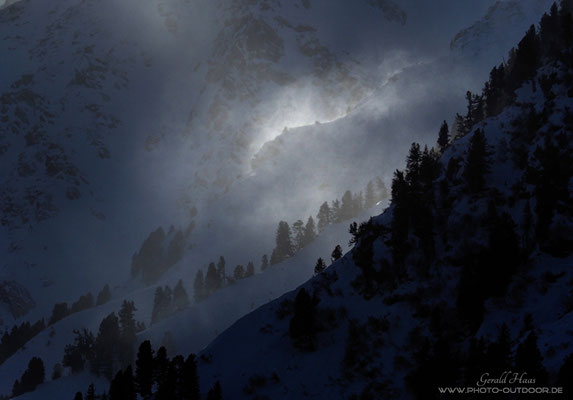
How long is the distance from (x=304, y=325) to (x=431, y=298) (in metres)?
16.2

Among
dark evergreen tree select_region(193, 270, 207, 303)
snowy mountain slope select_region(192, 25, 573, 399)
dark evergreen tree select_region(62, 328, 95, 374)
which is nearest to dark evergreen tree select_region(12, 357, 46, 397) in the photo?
dark evergreen tree select_region(62, 328, 95, 374)

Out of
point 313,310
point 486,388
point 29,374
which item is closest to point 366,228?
point 313,310

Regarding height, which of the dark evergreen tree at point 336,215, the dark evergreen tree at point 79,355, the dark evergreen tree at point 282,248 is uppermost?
the dark evergreen tree at point 336,215

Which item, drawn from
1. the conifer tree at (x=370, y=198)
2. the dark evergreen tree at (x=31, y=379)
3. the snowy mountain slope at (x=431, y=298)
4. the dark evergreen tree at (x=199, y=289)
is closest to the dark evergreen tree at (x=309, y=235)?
the conifer tree at (x=370, y=198)

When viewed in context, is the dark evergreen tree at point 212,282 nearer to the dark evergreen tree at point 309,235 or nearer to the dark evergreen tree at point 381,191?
the dark evergreen tree at point 309,235

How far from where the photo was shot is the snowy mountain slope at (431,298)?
55.8 m

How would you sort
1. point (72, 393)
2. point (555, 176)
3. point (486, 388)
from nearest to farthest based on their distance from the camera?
1. point (486, 388)
2. point (555, 176)
3. point (72, 393)

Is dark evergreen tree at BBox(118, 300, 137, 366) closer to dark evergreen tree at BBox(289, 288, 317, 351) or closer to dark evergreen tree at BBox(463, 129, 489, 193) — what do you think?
dark evergreen tree at BBox(289, 288, 317, 351)

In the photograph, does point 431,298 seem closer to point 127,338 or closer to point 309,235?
point 127,338

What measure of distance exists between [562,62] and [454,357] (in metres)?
53.0

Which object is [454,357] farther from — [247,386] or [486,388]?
[247,386]

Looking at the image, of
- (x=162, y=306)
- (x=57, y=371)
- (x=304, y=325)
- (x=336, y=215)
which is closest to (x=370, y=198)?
(x=336, y=215)

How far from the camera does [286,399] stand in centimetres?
5991

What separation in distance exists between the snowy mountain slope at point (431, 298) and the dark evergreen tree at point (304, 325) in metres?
0.34
